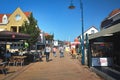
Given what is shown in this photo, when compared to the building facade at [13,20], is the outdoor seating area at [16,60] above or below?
below

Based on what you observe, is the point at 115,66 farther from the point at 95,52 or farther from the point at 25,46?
the point at 25,46

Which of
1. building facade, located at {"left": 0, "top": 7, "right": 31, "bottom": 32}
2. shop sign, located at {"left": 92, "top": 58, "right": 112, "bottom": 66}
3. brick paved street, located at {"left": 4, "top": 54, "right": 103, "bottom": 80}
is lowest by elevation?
brick paved street, located at {"left": 4, "top": 54, "right": 103, "bottom": 80}

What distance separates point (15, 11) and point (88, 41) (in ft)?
150

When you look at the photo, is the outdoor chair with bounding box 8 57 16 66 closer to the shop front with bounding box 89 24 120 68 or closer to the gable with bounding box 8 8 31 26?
the shop front with bounding box 89 24 120 68

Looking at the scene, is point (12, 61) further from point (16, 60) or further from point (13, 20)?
point (13, 20)

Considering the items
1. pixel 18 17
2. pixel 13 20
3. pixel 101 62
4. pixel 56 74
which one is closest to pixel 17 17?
pixel 18 17

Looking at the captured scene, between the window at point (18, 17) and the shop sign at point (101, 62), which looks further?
the window at point (18, 17)

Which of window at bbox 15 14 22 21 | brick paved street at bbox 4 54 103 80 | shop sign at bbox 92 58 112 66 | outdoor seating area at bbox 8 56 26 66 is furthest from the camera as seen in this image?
window at bbox 15 14 22 21

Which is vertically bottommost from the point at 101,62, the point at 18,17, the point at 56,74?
the point at 56,74

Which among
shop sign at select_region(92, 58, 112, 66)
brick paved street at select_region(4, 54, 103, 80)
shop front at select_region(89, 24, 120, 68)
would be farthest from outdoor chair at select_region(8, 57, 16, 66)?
shop sign at select_region(92, 58, 112, 66)

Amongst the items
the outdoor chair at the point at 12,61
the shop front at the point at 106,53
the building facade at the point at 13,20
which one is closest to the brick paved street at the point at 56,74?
the shop front at the point at 106,53

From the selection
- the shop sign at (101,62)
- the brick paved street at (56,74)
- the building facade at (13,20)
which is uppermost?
the building facade at (13,20)

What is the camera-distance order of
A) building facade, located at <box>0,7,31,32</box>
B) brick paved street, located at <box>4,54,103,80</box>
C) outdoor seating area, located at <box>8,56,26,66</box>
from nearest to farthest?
brick paved street, located at <box>4,54,103,80</box> < outdoor seating area, located at <box>8,56,26,66</box> < building facade, located at <box>0,7,31,32</box>

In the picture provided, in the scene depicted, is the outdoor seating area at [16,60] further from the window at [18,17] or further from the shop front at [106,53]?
the window at [18,17]
